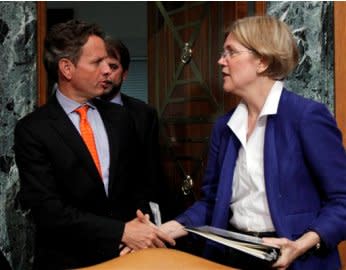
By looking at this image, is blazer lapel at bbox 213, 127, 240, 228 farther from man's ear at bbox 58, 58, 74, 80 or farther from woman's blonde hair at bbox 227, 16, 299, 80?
man's ear at bbox 58, 58, 74, 80

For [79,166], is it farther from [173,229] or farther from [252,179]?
[252,179]

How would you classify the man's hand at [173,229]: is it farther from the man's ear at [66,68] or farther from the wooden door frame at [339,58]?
the wooden door frame at [339,58]

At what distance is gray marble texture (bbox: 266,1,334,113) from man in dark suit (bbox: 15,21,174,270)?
0.94 metres

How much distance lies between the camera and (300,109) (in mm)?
1903

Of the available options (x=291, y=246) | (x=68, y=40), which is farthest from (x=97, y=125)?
(x=291, y=246)

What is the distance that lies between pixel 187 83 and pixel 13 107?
3.79 ft

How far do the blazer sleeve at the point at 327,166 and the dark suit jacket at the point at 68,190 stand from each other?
2.74ft

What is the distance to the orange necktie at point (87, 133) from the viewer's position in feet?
8.07

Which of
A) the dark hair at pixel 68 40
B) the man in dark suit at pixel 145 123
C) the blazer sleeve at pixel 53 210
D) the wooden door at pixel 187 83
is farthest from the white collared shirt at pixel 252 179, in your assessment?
the wooden door at pixel 187 83

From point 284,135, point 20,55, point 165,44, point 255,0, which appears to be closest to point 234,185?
point 284,135

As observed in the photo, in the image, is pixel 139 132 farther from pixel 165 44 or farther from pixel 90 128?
pixel 165 44

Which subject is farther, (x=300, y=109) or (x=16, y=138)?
(x=16, y=138)

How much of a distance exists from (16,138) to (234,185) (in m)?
0.99

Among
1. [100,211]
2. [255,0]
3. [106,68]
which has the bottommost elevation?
[100,211]
